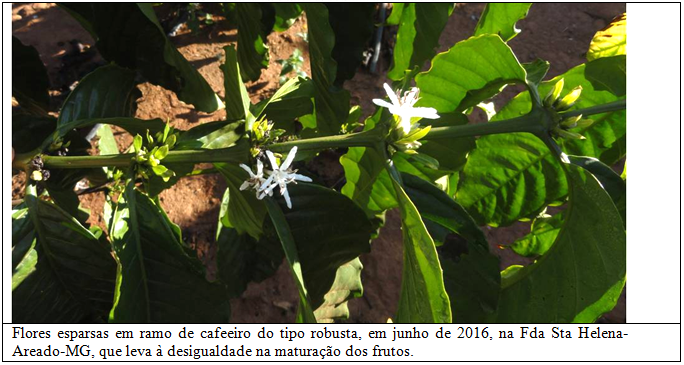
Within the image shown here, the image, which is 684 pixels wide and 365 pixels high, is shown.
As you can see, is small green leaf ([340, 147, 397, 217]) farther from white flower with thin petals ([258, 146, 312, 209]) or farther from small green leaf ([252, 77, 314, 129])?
white flower with thin petals ([258, 146, 312, 209])

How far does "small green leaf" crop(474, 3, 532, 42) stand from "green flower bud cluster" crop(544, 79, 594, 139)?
18.4 inches

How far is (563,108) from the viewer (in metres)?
1.12

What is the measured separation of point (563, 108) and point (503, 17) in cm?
54

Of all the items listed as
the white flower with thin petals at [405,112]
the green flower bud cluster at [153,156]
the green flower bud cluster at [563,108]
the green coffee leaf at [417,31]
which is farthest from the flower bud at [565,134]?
the green flower bud cluster at [153,156]

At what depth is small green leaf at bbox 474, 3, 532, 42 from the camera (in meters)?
1.53

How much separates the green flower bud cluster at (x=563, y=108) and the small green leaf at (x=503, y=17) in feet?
1.54

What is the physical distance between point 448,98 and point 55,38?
2.72 metres

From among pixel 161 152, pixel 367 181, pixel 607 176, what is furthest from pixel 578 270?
pixel 161 152

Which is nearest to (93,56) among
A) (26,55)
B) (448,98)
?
(26,55)

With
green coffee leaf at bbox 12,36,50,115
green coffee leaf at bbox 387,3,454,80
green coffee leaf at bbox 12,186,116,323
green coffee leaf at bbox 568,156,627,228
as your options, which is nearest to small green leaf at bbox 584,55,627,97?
green coffee leaf at bbox 568,156,627,228

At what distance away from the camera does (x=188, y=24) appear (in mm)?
3338

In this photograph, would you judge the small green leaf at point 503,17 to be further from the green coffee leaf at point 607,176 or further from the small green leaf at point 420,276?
the small green leaf at point 420,276

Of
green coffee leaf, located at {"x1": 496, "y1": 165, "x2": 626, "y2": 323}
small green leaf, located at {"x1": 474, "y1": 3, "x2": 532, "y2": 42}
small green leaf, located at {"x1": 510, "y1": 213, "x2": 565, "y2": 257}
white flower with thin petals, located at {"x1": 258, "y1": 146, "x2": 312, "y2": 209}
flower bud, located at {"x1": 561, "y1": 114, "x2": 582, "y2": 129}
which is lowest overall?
small green leaf, located at {"x1": 510, "y1": 213, "x2": 565, "y2": 257}

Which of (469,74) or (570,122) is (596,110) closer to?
(570,122)
